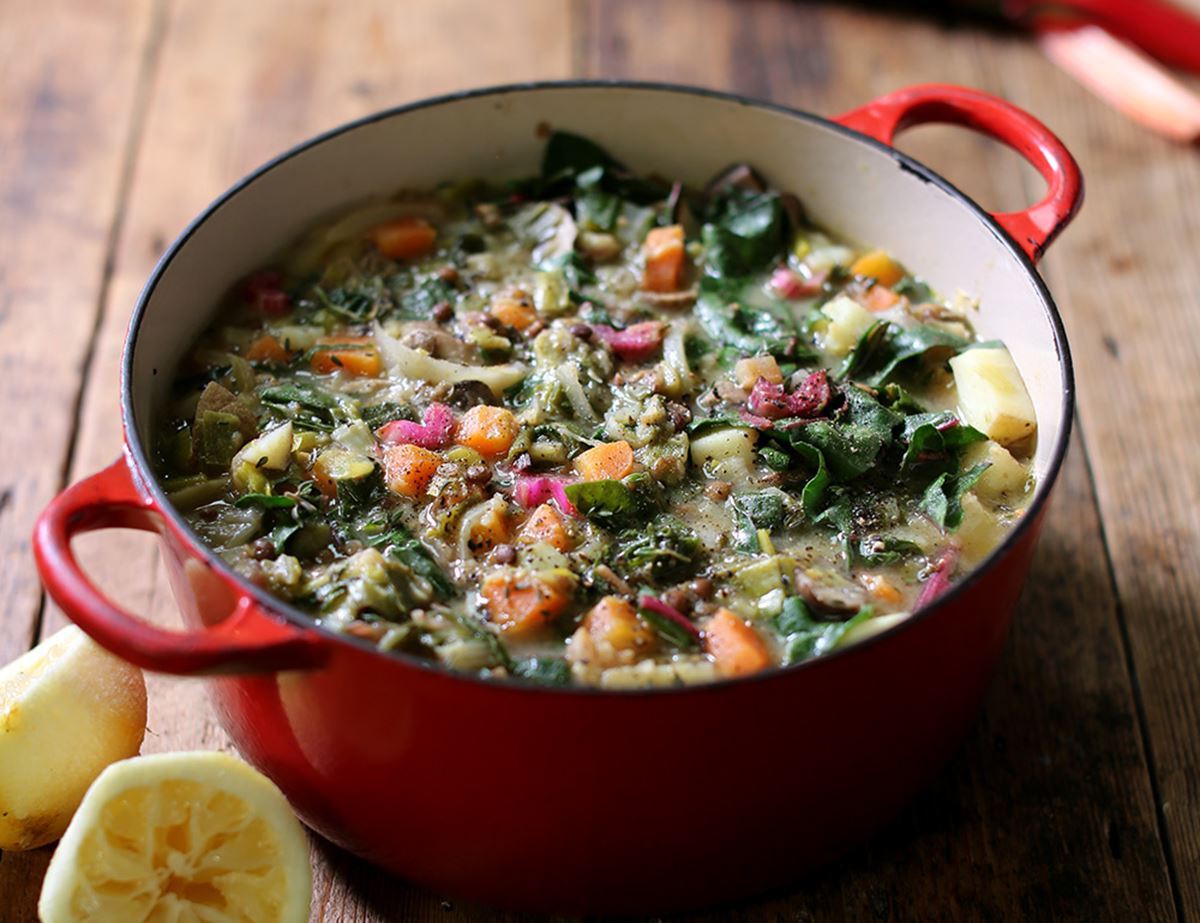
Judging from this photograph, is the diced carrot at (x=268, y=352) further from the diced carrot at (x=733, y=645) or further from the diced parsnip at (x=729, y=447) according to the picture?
the diced carrot at (x=733, y=645)

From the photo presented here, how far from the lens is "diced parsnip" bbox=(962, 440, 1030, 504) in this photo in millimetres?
3268

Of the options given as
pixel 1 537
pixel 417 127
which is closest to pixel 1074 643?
pixel 417 127

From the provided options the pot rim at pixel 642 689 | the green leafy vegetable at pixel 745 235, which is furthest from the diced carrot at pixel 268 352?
the green leafy vegetable at pixel 745 235

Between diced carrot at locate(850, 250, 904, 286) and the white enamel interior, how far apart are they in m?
0.05

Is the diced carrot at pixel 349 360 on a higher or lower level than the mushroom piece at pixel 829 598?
lower

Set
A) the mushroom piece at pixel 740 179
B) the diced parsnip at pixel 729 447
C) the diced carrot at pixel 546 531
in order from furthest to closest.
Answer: the mushroom piece at pixel 740 179
the diced parsnip at pixel 729 447
the diced carrot at pixel 546 531

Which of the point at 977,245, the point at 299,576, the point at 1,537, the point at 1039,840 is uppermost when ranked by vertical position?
the point at 977,245

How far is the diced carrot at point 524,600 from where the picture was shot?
9.41 ft

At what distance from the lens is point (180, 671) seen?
2.52 meters

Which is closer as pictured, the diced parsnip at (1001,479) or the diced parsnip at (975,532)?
the diced parsnip at (975,532)

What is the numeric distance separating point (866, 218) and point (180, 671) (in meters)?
2.30

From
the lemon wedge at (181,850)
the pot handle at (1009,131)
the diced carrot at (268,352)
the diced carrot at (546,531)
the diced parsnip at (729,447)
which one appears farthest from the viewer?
the diced carrot at (268,352)

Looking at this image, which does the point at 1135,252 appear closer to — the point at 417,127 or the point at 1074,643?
the point at 1074,643

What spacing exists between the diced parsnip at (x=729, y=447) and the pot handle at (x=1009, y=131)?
0.80 metres
